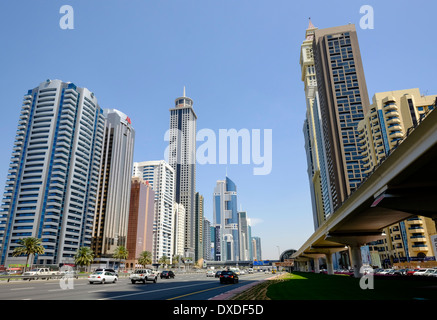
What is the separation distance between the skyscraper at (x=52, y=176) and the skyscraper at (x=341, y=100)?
13139cm

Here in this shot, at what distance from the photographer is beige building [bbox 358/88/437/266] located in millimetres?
97000

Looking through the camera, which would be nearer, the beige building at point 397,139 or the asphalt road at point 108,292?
the asphalt road at point 108,292

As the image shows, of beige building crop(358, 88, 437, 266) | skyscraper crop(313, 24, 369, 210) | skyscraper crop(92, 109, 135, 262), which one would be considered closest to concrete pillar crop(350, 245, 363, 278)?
beige building crop(358, 88, 437, 266)

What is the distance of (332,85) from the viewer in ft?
519

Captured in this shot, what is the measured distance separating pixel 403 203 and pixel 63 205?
155 meters

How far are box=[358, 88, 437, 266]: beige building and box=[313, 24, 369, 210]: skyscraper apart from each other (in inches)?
579

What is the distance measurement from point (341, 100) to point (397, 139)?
167 ft

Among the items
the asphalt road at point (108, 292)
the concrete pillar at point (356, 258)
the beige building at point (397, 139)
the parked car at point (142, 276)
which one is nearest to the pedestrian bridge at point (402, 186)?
the concrete pillar at point (356, 258)

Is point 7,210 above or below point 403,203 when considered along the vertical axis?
above

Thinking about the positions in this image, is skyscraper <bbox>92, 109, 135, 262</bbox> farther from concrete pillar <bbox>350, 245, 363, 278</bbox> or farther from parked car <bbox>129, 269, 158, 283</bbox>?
parked car <bbox>129, 269, 158, 283</bbox>

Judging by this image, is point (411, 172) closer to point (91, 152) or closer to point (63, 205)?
point (63, 205)

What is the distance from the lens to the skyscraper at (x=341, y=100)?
14738 cm

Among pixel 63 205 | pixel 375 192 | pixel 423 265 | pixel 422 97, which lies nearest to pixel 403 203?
pixel 375 192

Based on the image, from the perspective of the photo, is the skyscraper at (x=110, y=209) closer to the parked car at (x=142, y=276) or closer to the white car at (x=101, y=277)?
the white car at (x=101, y=277)
